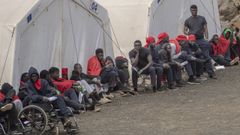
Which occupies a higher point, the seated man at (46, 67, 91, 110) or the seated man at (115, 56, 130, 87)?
the seated man at (115, 56, 130, 87)

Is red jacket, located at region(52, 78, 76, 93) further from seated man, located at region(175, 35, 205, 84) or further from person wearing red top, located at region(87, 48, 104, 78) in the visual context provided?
seated man, located at region(175, 35, 205, 84)

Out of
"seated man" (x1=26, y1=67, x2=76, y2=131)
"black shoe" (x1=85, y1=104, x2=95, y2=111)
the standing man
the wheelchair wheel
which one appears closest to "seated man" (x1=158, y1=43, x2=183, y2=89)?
the standing man

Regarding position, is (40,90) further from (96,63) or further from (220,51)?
(220,51)

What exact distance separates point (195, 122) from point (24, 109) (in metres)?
2.80

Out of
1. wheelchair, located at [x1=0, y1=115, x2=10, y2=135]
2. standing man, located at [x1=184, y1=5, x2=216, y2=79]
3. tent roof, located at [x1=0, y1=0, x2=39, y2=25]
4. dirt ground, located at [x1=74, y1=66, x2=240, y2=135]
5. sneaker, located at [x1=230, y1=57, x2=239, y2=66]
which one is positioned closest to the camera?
wheelchair, located at [x1=0, y1=115, x2=10, y2=135]

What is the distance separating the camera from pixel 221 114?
11.4 m

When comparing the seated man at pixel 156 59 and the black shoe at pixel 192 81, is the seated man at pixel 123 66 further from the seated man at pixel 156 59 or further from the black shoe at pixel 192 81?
the black shoe at pixel 192 81

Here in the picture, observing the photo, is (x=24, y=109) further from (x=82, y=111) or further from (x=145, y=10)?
(x=145, y=10)

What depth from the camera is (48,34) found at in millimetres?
13352

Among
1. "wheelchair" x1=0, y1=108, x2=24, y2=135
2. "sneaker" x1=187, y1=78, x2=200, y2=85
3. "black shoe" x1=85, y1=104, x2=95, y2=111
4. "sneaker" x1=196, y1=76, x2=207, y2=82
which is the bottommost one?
"wheelchair" x1=0, y1=108, x2=24, y2=135

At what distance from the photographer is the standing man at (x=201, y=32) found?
53.2 feet

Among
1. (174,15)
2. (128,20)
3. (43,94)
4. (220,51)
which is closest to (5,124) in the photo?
(43,94)

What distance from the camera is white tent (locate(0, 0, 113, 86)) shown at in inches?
473

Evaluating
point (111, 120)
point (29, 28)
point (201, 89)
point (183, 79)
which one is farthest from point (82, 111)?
point (183, 79)
